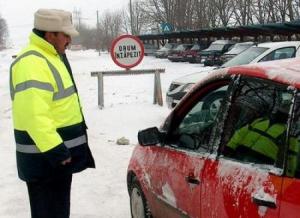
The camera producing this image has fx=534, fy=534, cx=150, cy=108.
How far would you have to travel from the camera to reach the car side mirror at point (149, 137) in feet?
12.4

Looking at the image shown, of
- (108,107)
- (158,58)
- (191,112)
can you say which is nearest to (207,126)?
(191,112)

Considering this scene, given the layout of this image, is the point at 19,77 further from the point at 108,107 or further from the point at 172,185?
the point at 108,107

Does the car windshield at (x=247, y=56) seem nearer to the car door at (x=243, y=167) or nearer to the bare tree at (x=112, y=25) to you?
the car door at (x=243, y=167)

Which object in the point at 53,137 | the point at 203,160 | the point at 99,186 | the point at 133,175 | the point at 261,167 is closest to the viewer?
the point at 261,167

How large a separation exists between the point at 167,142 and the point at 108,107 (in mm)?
8718

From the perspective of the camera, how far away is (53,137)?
3.36 meters

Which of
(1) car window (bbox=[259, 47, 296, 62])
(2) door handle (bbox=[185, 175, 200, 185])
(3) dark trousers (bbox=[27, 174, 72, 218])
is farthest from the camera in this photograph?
(1) car window (bbox=[259, 47, 296, 62])

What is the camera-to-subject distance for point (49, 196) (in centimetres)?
380

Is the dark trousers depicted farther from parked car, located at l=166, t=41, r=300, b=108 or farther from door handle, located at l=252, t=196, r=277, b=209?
parked car, located at l=166, t=41, r=300, b=108

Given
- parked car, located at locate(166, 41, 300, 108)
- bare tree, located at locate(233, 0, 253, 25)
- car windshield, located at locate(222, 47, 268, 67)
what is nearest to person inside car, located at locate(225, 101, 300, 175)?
parked car, located at locate(166, 41, 300, 108)

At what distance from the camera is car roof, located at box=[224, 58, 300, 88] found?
258 cm

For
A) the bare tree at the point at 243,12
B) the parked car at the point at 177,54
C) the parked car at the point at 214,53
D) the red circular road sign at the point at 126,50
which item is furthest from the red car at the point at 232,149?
the bare tree at the point at 243,12

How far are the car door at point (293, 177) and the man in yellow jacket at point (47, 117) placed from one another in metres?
1.52

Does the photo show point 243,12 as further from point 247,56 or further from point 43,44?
point 43,44
